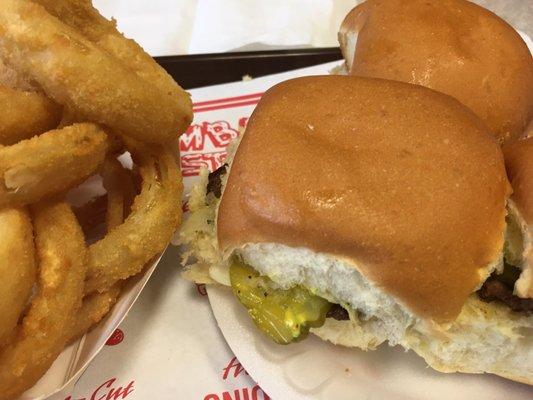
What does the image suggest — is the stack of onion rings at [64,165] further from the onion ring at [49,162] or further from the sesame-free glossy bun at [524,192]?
the sesame-free glossy bun at [524,192]

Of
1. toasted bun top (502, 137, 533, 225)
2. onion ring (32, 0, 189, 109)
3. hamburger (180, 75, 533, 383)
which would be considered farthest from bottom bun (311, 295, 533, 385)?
onion ring (32, 0, 189, 109)

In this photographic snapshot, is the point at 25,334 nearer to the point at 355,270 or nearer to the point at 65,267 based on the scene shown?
the point at 65,267

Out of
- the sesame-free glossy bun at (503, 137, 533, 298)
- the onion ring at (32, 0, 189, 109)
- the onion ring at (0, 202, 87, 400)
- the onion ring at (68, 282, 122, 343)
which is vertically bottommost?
the onion ring at (68, 282, 122, 343)

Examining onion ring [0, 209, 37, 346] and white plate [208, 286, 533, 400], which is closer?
onion ring [0, 209, 37, 346]

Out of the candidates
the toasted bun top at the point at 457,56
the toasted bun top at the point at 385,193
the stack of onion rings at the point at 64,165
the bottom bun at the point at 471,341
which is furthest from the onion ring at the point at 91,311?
the toasted bun top at the point at 457,56

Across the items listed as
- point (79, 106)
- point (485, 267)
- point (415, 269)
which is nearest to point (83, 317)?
point (79, 106)

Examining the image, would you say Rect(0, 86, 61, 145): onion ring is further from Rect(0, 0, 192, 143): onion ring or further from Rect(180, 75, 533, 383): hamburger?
Rect(180, 75, 533, 383): hamburger

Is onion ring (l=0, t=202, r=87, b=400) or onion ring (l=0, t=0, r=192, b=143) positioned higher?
onion ring (l=0, t=0, r=192, b=143)
